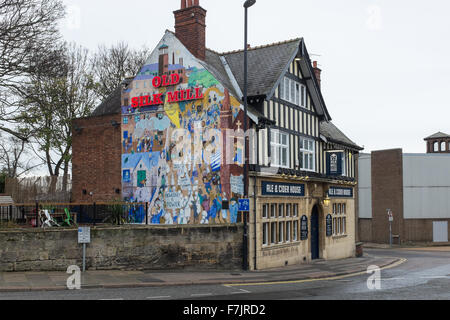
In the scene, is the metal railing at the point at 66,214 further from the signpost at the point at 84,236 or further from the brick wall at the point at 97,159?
the brick wall at the point at 97,159

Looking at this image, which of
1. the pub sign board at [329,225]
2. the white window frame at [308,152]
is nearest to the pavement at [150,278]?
the white window frame at [308,152]

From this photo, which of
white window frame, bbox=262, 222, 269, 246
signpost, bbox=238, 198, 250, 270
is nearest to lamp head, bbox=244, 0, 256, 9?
signpost, bbox=238, 198, 250, 270

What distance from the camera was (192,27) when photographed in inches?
954

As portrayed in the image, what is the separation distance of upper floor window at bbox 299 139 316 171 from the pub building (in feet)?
0.18

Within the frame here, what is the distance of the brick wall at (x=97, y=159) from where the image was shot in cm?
2586

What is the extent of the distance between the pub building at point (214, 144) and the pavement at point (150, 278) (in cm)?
214

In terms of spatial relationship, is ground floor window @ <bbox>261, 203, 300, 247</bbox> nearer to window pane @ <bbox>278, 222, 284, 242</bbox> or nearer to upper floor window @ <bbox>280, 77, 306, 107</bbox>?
window pane @ <bbox>278, 222, 284, 242</bbox>

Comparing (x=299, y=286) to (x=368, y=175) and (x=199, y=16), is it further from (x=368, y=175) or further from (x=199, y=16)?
(x=368, y=175)

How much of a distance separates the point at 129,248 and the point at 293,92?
467 inches

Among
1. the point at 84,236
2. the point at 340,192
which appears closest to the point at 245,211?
the point at 84,236

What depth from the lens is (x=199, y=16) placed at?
79.8 ft

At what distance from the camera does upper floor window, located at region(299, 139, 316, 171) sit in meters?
26.8

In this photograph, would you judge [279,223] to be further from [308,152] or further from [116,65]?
[116,65]
